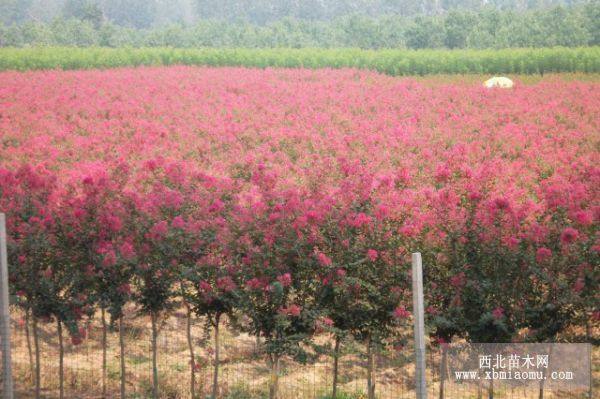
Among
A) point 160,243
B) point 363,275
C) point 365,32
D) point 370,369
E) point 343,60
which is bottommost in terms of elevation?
point 370,369

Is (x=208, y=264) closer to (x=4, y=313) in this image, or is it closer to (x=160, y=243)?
(x=160, y=243)

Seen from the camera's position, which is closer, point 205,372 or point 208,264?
point 208,264

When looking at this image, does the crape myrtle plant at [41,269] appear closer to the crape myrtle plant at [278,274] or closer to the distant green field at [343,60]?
the crape myrtle plant at [278,274]

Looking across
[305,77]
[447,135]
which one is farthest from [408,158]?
[305,77]

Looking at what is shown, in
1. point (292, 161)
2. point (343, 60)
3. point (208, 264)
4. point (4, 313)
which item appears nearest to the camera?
point (4, 313)

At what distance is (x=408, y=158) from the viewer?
1752 cm

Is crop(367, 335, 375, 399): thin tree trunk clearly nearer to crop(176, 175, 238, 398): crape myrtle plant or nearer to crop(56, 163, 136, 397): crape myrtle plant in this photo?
crop(176, 175, 238, 398): crape myrtle plant

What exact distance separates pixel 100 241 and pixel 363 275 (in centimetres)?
244

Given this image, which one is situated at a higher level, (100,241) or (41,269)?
(100,241)

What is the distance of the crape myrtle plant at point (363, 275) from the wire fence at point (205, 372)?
43 cm

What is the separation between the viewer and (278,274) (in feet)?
26.4

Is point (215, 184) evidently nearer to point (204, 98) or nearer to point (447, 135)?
point (447, 135)

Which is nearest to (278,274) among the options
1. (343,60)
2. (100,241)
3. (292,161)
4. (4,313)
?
(100,241)

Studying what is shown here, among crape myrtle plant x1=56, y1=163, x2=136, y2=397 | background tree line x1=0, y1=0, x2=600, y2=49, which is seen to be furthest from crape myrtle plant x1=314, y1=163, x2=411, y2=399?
background tree line x1=0, y1=0, x2=600, y2=49
